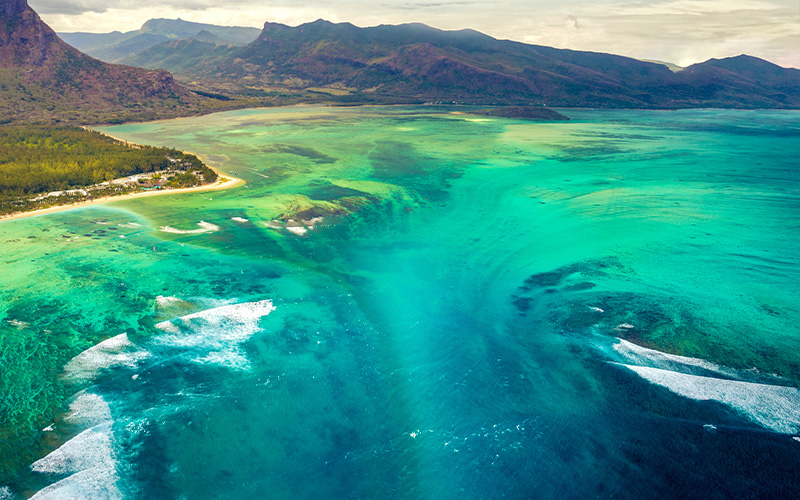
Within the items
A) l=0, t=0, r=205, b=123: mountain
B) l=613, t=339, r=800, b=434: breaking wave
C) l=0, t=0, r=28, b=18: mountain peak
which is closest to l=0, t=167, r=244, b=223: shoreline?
l=613, t=339, r=800, b=434: breaking wave

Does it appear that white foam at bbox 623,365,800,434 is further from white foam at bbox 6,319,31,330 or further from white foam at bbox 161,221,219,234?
white foam at bbox 161,221,219,234

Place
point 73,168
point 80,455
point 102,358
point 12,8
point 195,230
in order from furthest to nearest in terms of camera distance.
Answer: point 12,8 → point 73,168 → point 195,230 → point 102,358 → point 80,455

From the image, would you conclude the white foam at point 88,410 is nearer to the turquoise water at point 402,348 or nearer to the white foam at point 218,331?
the turquoise water at point 402,348

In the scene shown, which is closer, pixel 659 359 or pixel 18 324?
pixel 659 359

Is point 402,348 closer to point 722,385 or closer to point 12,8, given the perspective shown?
point 722,385

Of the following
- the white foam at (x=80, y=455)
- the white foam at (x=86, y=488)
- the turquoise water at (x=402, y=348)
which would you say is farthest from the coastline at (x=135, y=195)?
the white foam at (x=86, y=488)

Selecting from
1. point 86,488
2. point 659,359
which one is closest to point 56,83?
point 86,488
